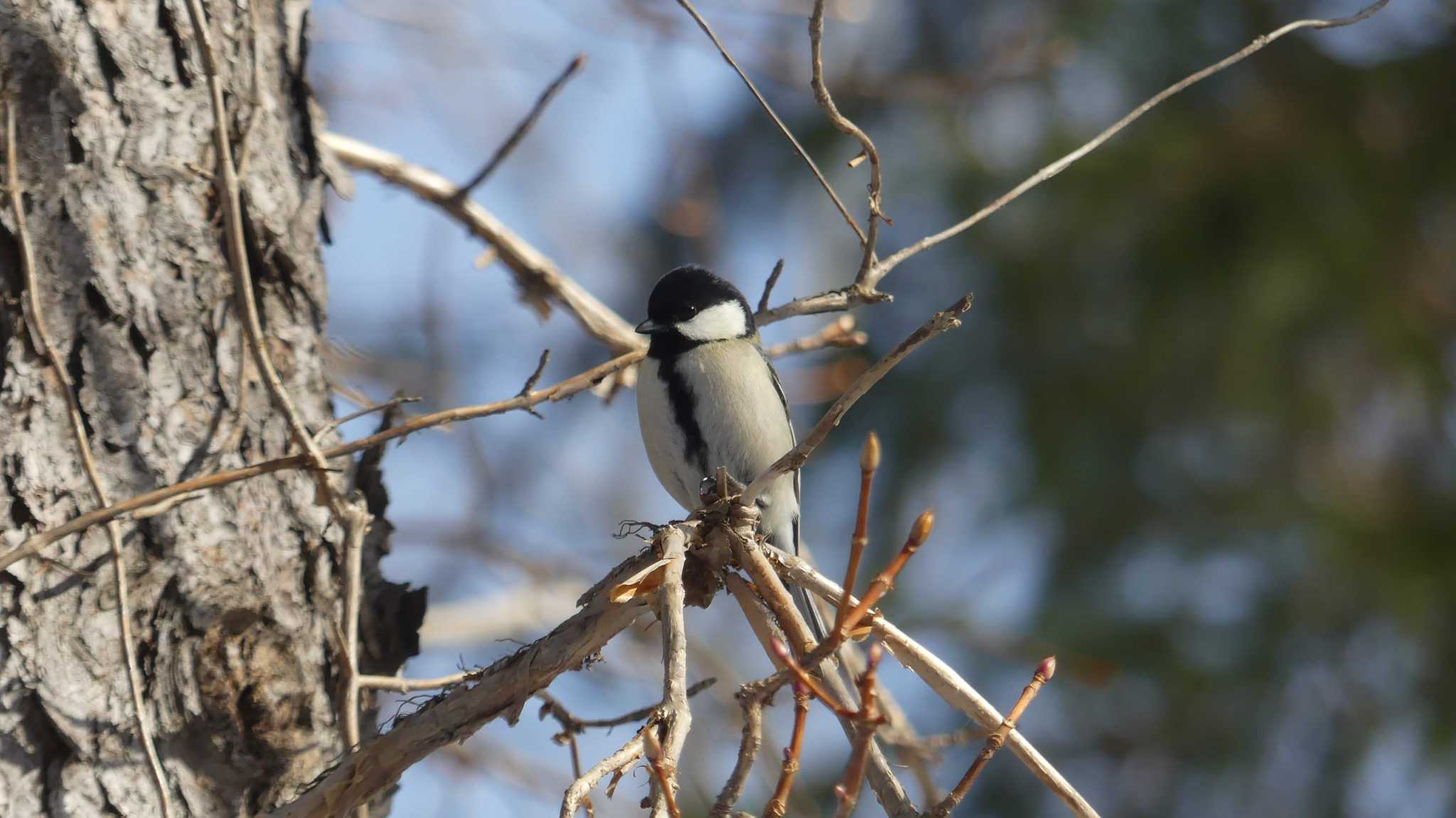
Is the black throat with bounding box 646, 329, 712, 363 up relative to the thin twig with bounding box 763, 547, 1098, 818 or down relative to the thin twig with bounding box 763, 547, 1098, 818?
up

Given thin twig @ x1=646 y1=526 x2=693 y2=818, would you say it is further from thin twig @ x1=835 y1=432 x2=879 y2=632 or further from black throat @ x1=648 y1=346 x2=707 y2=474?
black throat @ x1=648 y1=346 x2=707 y2=474

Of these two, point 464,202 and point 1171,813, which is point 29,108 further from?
point 1171,813

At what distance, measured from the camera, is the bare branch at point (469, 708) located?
5.58 ft

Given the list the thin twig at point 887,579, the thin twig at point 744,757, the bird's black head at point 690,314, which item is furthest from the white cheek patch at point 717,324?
the thin twig at point 887,579

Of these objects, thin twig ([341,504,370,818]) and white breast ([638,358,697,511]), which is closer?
thin twig ([341,504,370,818])

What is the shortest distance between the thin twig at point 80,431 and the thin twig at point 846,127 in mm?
1271

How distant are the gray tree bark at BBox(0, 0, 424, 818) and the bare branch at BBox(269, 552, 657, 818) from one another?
13.3 inches

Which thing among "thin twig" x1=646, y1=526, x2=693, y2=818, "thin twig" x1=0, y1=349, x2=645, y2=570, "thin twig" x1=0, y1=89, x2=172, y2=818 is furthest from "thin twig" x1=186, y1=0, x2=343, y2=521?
"thin twig" x1=646, y1=526, x2=693, y2=818

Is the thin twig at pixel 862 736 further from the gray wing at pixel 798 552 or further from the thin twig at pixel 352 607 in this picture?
the gray wing at pixel 798 552

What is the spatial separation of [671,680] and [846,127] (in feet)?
3.44

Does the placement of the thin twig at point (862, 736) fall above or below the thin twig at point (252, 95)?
below

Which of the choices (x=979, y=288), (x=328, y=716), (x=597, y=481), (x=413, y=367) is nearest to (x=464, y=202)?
(x=328, y=716)

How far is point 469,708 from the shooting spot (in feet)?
5.74

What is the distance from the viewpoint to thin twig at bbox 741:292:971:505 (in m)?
1.34
